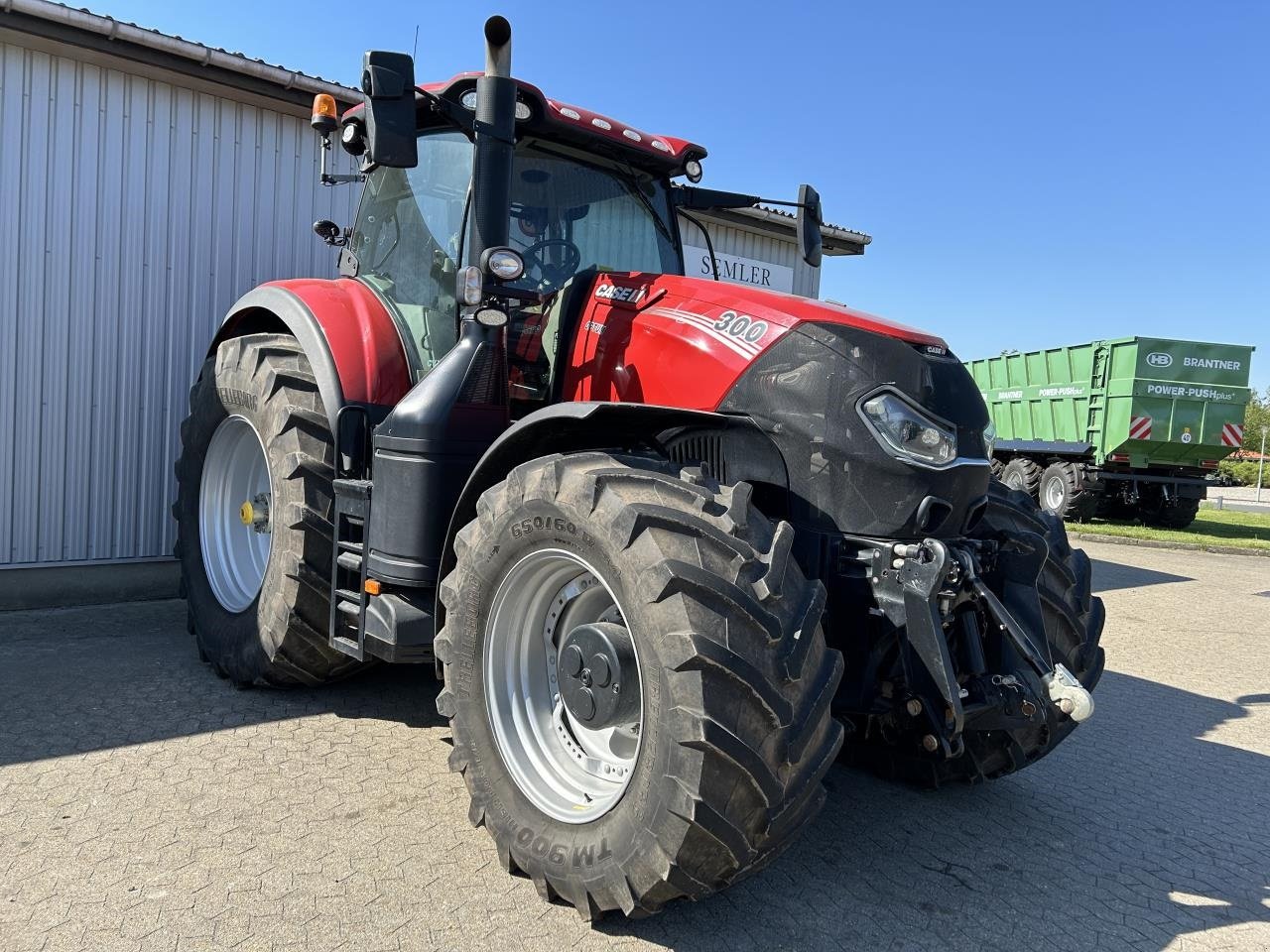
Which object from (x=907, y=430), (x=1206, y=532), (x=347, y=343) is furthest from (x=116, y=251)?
(x=1206, y=532)

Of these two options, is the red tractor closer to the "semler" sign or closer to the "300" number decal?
the "300" number decal

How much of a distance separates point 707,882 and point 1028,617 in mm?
1472

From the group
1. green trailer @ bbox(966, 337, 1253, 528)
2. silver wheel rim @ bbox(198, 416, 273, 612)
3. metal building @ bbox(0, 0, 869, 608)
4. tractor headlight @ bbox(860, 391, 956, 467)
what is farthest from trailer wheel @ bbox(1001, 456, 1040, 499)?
tractor headlight @ bbox(860, 391, 956, 467)

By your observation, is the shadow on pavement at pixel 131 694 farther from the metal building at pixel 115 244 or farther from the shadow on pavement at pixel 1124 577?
the shadow on pavement at pixel 1124 577

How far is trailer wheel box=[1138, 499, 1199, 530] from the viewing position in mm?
16672

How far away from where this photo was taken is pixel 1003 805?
11.8 feet

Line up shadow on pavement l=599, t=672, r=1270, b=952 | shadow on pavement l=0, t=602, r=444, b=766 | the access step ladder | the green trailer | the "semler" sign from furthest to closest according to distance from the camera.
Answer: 1. the green trailer
2. the "semler" sign
3. shadow on pavement l=0, t=602, r=444, b=766
4. the access step ladder
5. shadow on pavement l=599, t=672, r=1270, b=952

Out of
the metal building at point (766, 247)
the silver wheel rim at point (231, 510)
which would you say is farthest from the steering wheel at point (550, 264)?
the metal building at point (766, 247)

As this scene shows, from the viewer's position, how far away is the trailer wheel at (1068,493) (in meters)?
16.1

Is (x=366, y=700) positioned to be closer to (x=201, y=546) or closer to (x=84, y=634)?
(x=201, y=546)

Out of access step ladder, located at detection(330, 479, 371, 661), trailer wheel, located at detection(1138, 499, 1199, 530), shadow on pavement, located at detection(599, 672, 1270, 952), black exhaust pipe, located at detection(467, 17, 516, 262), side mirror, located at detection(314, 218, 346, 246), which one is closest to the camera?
shadow on pavement, located at detection(599, 672, 1270, 952)

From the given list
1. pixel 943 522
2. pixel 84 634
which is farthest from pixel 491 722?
pixel 84 634

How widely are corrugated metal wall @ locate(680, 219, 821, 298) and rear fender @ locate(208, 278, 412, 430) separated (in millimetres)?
5698

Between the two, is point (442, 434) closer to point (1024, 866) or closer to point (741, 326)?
point (741, 326)
